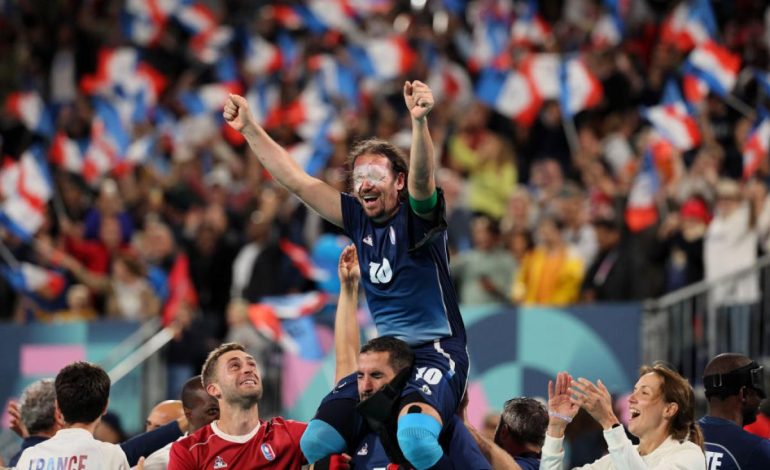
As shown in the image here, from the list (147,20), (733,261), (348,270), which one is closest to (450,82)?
(147,20)

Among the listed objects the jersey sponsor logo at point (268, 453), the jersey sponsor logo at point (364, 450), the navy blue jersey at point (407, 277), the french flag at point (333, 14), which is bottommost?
the jersey sponsor logo at point (268, 453)

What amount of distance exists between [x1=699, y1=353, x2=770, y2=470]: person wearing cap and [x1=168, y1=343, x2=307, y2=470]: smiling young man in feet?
7.49

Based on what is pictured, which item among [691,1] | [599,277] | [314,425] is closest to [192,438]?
[314,425]

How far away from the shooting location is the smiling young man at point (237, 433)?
822 cm

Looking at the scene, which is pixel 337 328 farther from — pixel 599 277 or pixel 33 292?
pixel 33 292

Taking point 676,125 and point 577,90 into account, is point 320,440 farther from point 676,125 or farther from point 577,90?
point 577,90

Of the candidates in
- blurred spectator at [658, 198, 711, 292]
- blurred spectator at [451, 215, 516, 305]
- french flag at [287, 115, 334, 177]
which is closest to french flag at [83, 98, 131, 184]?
french flag at [287, 115, 334, 177]

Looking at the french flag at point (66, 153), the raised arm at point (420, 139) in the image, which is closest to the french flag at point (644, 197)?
the raised arm at point (420, 139)

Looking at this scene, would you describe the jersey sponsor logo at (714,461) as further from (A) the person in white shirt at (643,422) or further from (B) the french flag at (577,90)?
(B) the french flag at (577,90)

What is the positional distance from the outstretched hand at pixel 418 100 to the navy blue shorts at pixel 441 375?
1.25 m

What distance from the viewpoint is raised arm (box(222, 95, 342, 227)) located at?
831cm

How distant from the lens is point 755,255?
1413 centimetres

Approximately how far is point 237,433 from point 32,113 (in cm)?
1399

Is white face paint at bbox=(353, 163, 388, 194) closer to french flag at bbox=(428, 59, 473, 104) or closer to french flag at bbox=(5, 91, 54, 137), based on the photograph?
french flag at bbox=(428, 59, 473, 104)
